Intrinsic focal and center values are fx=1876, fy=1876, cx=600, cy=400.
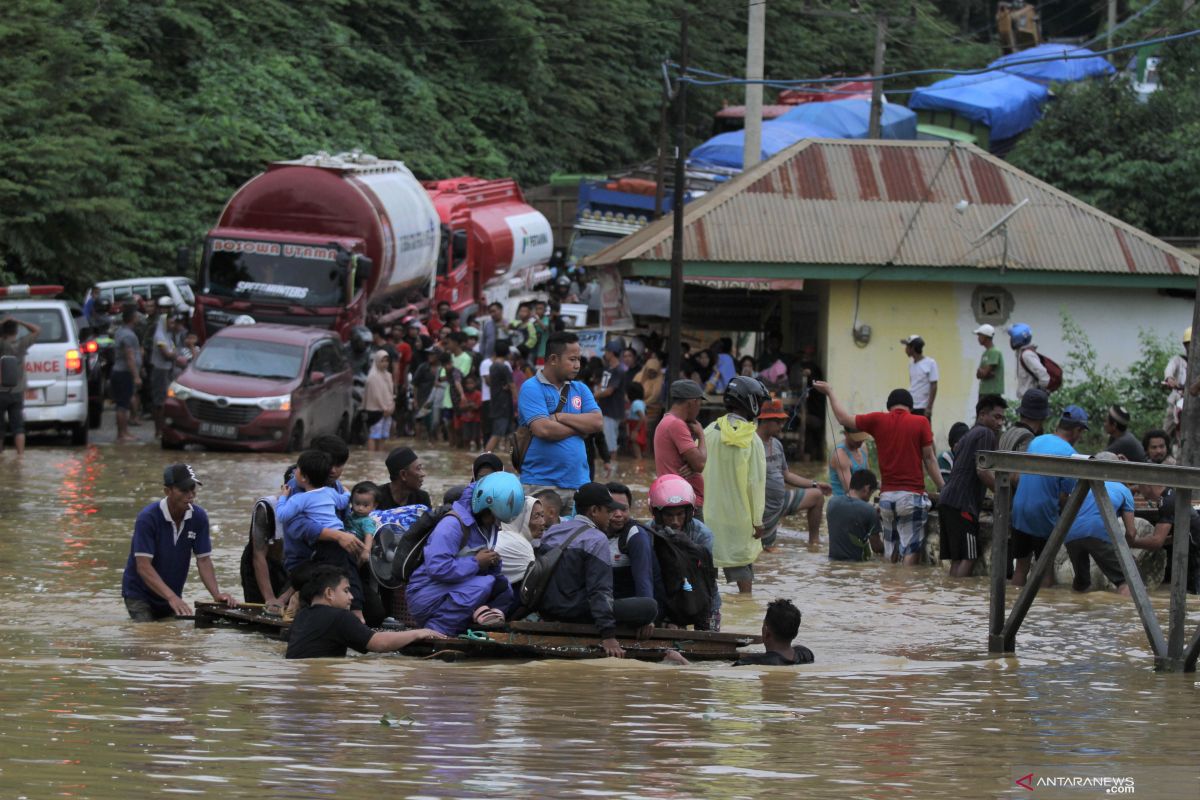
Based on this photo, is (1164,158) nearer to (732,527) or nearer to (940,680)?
(732,527)

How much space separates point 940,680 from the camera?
9398 mm

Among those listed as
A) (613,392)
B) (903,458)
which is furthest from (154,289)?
(903,458)

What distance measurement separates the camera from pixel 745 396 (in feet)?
40.8

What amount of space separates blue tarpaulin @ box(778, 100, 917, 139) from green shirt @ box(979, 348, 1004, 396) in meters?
30.7

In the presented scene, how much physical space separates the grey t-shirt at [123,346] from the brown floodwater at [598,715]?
12187 millimetres

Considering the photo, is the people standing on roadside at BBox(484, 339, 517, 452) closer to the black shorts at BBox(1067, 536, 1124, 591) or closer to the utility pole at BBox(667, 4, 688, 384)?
the utility pole at BBox(667, 4, 688, 384)

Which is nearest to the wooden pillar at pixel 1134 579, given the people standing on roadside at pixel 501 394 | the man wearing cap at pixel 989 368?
the man wearing cap at pixel 989 368

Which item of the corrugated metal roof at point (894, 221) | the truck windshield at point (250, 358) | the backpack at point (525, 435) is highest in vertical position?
the corrugated metal roof at point (894, 221)

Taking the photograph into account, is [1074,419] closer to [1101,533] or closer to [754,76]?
[1101,533]

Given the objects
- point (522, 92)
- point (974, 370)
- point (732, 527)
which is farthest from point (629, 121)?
point (732, 527)

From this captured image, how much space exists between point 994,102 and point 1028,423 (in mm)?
42855

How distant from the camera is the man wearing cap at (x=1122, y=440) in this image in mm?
14438

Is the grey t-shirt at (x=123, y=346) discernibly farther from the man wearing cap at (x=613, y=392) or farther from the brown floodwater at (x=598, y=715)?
the brown floodwater at (x=598, y=715)

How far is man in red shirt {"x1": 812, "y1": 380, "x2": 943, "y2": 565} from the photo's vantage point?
14586 mm
